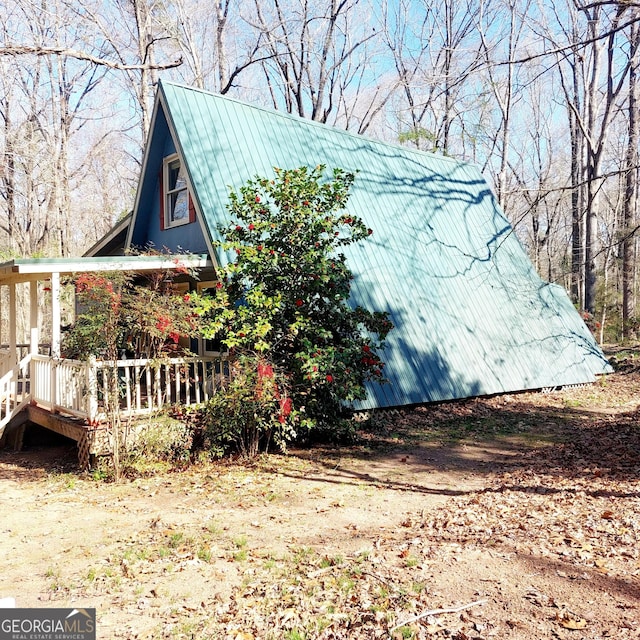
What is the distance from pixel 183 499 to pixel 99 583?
2371 mm

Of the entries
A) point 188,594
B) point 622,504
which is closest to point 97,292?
point 188,594

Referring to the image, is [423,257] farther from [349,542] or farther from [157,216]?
[349,542]

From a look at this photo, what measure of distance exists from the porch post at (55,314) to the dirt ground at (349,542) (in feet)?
6.10

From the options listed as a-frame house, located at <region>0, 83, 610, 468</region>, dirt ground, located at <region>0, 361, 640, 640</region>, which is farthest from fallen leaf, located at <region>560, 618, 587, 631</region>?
a-frame house, located at <region>0, 83, 610, 468</region>

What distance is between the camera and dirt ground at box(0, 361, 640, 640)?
394cm

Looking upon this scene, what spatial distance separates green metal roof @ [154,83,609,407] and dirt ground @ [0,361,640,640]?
2.98 meters

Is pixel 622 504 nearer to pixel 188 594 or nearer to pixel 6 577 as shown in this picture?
pixel 188 594

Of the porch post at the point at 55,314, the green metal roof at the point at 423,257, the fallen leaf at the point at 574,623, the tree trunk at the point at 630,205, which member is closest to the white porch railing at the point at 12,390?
the porch post at the point at 55,314

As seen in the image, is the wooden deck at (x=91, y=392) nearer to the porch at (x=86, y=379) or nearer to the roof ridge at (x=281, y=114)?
the porch at (x=86, y=379)

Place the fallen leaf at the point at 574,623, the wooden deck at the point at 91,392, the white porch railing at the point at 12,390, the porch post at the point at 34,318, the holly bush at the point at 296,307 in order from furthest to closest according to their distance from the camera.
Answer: the porch post at the point at 34,318, the white porch railing at the point at 12,390, the holly bush at the point at 296,307, the wooden deck at the point at 91,392, the fallen leaf at the point at 574,623

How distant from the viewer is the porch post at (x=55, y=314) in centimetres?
883

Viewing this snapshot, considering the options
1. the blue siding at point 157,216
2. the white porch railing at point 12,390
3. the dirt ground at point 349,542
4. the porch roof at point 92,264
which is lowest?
the dirt ground at point 349,542

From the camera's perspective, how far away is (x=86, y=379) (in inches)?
319

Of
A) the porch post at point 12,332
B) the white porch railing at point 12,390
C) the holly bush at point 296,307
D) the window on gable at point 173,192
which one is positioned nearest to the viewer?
the holly bush at point 296,307
